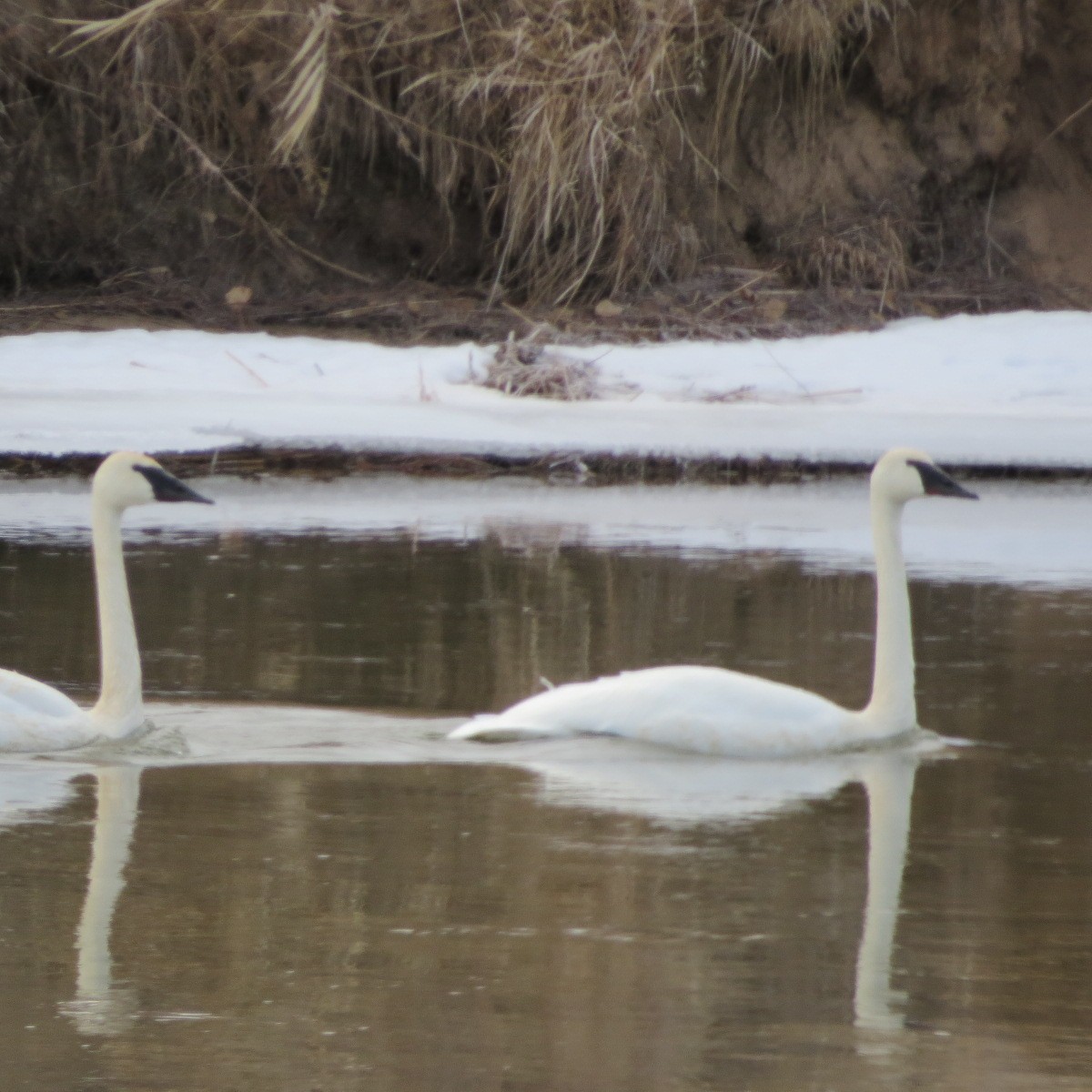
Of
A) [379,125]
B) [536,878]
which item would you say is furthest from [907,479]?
[379,125]

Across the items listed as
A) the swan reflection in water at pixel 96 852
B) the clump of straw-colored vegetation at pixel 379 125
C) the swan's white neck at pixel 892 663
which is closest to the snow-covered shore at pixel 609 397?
the clump of straw-colored vegetation at pixel 379 125

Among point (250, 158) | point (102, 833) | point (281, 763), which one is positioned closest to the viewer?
point (102, 833)

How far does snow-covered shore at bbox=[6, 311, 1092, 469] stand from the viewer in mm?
11023

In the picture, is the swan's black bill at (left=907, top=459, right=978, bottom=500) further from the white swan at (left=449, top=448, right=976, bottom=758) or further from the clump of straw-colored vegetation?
the clump of straw-colored vegetation

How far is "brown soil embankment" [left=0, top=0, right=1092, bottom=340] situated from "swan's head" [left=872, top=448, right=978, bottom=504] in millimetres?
7397

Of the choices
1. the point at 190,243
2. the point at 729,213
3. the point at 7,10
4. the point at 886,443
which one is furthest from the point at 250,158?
the point at 886,443

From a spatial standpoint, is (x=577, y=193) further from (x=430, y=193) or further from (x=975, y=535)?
(x=975, y=535)

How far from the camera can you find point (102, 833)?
496cm

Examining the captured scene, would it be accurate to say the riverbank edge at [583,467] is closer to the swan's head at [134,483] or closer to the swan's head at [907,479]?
the swan's head at [907,479]

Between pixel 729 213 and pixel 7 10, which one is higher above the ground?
pixel 7 10

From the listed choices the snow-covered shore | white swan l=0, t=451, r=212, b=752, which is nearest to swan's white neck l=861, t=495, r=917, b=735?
white swan l=0, t=451, r=212, b=752

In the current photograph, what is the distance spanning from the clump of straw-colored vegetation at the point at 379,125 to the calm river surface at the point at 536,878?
720 centimetres

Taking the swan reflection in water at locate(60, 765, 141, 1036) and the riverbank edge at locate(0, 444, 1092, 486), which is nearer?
the swan reflection in water at locate(60, 765, 141, 1036)

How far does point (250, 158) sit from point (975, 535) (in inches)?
297
